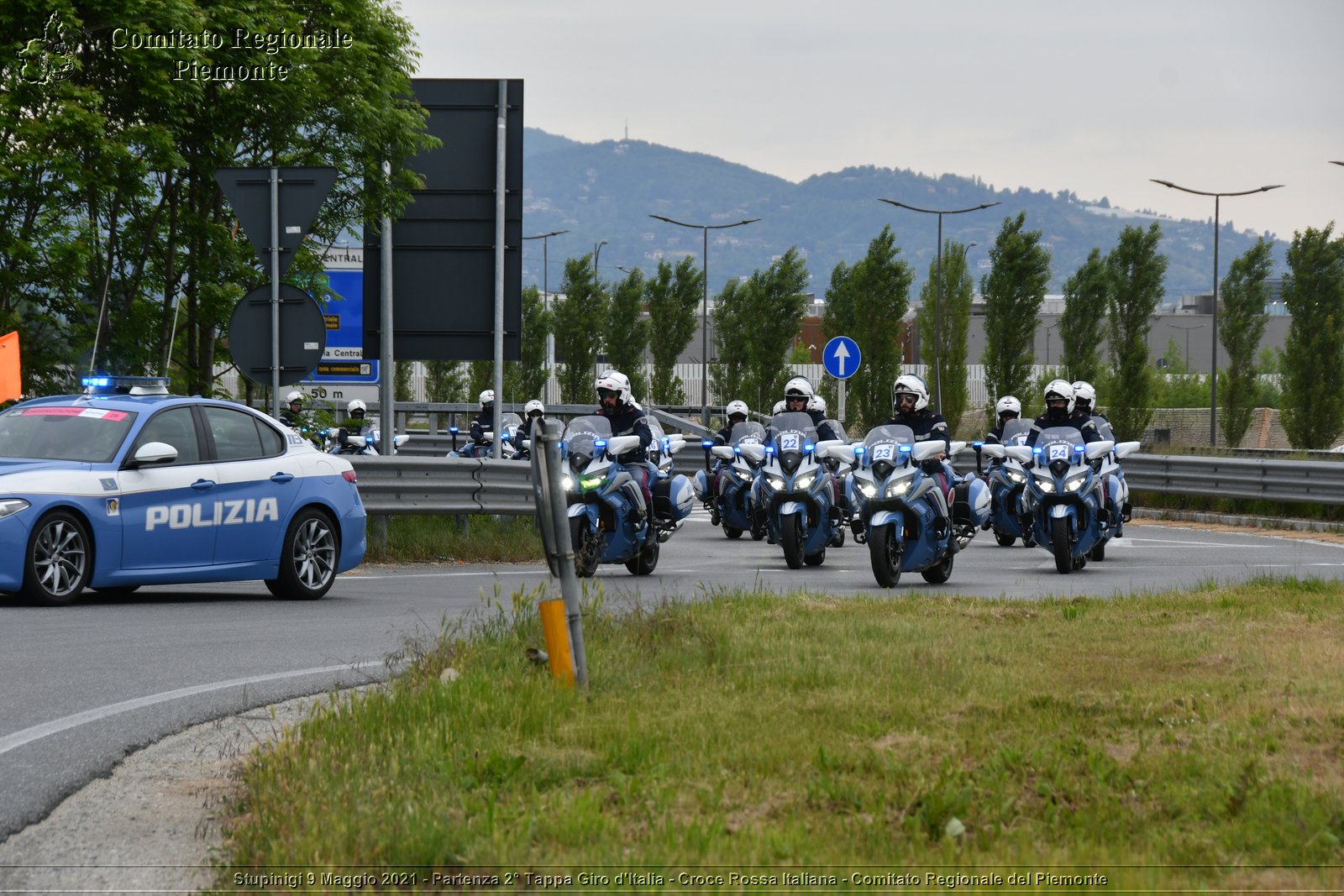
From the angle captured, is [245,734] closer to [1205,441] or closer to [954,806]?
[954,806]

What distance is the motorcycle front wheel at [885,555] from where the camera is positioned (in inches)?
608

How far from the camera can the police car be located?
38.9 ft

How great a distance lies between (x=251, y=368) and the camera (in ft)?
52.7

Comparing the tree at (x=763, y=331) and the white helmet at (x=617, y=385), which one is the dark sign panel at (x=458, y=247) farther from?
the tree at (x=763, y=331)

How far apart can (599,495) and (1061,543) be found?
4.38 metres

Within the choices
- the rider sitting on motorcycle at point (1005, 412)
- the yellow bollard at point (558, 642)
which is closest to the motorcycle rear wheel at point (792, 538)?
the rider sitting on motorcycle at point (1005, 412)

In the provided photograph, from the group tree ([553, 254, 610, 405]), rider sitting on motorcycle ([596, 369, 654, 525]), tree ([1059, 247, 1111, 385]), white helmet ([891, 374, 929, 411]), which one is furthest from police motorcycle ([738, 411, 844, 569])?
tree ([553, 254, 610, 405])

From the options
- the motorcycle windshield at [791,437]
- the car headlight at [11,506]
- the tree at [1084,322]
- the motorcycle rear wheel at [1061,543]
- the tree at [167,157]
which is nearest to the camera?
the car headlight at [11,506]

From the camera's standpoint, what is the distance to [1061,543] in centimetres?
1759

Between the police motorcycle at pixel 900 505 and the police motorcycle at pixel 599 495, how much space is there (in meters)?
1.99

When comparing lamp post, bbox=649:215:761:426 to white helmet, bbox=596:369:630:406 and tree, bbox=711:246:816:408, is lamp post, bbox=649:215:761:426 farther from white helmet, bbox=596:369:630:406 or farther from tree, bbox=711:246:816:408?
white helmet, bbox=596:369:630:406

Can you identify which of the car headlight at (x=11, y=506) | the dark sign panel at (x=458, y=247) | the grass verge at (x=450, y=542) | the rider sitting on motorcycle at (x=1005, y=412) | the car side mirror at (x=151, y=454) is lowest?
the grass verge at (x=450, y=542)

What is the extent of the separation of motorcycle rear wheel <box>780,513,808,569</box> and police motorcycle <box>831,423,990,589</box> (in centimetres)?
195

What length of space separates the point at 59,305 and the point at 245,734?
12809 mm
